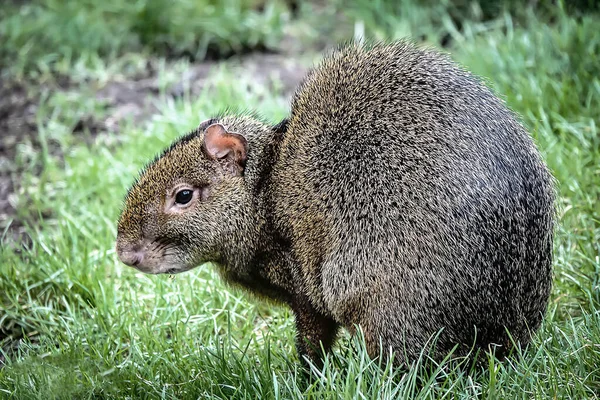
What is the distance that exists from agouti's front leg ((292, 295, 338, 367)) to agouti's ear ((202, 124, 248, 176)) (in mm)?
713

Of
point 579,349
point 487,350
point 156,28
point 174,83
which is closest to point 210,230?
point 487,350

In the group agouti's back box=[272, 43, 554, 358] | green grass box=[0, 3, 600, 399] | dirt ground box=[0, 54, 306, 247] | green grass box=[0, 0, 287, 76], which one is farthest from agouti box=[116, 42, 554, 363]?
green grass box=[0, 0, 287, 76]

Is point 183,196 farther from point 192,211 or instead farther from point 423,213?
point 423,213

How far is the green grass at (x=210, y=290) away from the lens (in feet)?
12.3

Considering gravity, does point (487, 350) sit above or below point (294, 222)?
below

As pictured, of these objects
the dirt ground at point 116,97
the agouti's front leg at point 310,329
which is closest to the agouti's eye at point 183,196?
the agouti's front leg at point 310,329

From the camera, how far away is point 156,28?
8.69 meters

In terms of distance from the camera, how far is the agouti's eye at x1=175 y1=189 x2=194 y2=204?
164 inches

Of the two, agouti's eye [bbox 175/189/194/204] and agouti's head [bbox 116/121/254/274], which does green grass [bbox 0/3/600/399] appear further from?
agouti's eye [bbox 175/189/194/204]

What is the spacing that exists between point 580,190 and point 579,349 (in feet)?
5.68

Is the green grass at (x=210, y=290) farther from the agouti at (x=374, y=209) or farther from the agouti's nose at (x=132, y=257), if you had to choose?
the agouti's nose at (x=132, y=257)

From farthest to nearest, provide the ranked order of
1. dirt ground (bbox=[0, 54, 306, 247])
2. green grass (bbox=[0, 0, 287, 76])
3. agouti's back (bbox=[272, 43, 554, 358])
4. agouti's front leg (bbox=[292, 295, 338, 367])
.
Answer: green grass (bbox=[0, 0, 287, 76]) < dirt ground (bbox=[0, 54, 306, 247]) < agouti's front leg (bbox=[292, 295, 338, 367]) < agouti's back (bbox=[272, 43, 554, 358])

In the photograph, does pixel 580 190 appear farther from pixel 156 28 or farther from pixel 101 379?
pixel 156 28

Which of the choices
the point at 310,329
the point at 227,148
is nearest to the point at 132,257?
the point at 227,148
